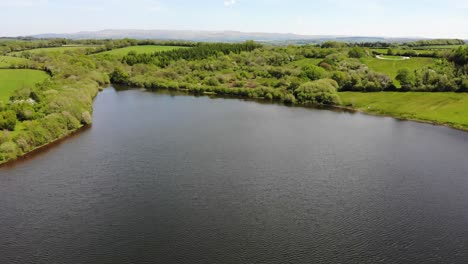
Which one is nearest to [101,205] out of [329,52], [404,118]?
[404,118]

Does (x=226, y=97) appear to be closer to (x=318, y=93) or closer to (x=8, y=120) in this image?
(x=318, y=93)

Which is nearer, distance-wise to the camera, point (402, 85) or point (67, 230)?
point (67, 230)

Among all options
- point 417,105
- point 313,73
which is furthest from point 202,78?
point 417,105

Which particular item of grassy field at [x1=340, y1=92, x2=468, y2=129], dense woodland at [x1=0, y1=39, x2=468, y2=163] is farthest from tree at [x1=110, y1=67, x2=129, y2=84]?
grassy field at [x1=340, y1=92, x2=468, y2=129]

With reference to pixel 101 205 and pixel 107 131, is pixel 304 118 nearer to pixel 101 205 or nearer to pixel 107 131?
pixel 107 131

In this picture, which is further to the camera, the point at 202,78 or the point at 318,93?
the point at 202,78

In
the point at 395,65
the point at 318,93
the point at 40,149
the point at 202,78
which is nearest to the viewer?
the point at 40,149

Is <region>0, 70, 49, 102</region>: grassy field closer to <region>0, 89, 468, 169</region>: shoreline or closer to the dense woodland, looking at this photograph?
the dense woodland
